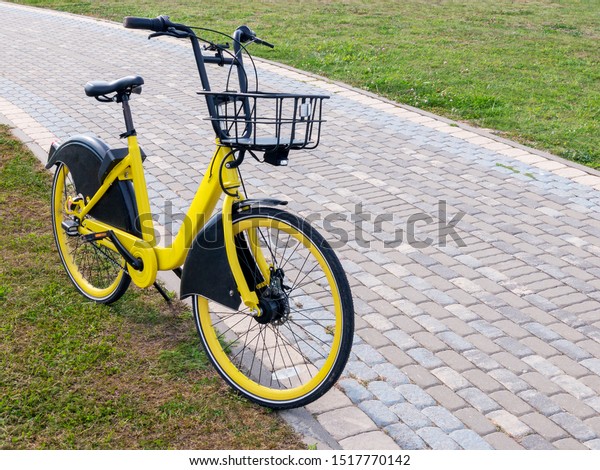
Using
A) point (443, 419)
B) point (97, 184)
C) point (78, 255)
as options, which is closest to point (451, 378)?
point (443, 419)

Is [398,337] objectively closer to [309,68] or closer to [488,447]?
[488,447]

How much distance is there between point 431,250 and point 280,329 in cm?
169

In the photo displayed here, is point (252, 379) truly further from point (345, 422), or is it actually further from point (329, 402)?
point (345, 422)

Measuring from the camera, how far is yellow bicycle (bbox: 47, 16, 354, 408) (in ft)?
11.9

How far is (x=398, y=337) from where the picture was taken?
4.65 metres

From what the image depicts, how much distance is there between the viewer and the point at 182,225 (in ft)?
13.3

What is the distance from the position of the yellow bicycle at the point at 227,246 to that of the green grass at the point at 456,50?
4.83m

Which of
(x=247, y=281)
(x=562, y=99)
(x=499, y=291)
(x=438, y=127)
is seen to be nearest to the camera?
(x=247, y=281)

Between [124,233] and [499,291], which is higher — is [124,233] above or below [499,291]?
above

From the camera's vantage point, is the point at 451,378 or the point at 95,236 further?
the point at 95,236

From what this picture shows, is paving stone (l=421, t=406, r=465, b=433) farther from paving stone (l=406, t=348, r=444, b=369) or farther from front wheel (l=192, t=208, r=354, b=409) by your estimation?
front wheel (l=192, t=208, r=354, b=409)

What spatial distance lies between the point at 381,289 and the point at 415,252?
693 mm

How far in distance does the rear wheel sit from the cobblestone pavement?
1099 mm
